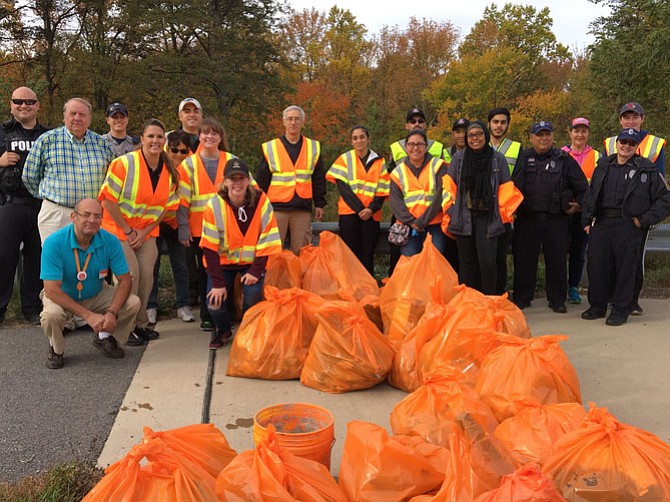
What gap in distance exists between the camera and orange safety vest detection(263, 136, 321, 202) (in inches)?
217

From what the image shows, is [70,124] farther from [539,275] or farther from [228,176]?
[539,275]

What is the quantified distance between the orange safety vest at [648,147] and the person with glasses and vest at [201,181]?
11.4ft

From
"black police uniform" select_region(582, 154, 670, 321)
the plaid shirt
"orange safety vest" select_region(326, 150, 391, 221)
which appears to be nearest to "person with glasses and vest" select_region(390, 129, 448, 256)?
"orange safety vest" select_region(326, 150, 391, 221)

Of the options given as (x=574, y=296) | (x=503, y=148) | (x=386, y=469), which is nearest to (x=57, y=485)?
(x=386, y=469)

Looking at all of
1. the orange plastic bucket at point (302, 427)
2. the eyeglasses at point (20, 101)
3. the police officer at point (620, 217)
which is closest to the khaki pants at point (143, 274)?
the eyeglasses at point (20, 101)

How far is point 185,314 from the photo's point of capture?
5207mm

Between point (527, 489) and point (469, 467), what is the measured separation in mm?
326

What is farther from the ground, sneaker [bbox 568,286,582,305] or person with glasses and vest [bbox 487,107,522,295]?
person with glasses and vest [bbox 487,107,522,295]

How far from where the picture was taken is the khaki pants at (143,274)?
15.5 feet

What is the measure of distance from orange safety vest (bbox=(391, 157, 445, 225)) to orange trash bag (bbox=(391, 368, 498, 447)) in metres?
2.69

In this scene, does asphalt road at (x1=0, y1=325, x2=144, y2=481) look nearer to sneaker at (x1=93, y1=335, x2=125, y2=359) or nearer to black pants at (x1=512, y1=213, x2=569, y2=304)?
sneaker at (x1=93, y1=335, x2=125, y2=359)

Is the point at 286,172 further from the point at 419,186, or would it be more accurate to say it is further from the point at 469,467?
the point at 469,467

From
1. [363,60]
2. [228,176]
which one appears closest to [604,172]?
[228,176]

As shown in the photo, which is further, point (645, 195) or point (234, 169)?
point (645, 195)
